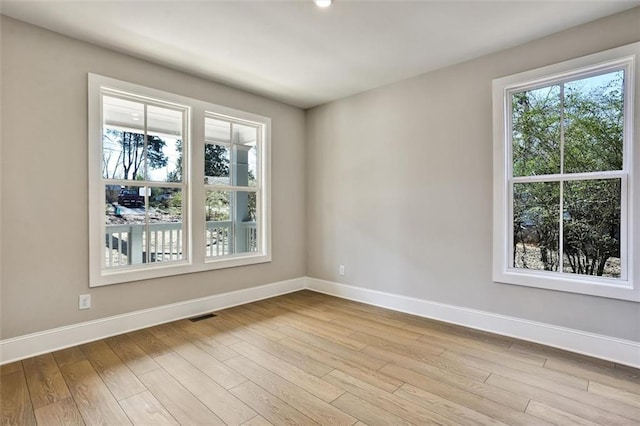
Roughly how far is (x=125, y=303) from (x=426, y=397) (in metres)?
2.76

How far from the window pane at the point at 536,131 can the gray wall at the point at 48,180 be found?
3.57m


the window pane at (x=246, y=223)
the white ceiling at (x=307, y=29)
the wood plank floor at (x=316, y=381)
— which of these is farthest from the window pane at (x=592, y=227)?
the window pane at (x=246, y=223)

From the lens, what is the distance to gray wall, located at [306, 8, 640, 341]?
2.66m

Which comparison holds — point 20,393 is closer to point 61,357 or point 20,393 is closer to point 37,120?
point 61,357

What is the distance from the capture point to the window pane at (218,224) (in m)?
3.81

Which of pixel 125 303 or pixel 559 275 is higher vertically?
pixel 559 275

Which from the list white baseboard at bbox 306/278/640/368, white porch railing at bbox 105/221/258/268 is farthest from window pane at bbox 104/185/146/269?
white baseboard at bbox 306/278/640/368

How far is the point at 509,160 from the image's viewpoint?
3004mm

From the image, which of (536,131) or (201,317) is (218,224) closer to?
(201,317)

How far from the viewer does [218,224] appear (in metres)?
3.97

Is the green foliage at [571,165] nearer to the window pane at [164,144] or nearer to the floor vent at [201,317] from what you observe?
the floor vent at [201,317]

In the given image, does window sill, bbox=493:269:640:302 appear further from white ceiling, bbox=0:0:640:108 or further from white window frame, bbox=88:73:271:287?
white window frame, bbox=88:73:271:287

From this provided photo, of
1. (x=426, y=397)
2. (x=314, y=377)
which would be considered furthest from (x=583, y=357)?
(x=314, y=377)

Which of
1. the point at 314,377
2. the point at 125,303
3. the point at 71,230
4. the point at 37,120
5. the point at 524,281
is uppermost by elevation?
the point at 37,120
